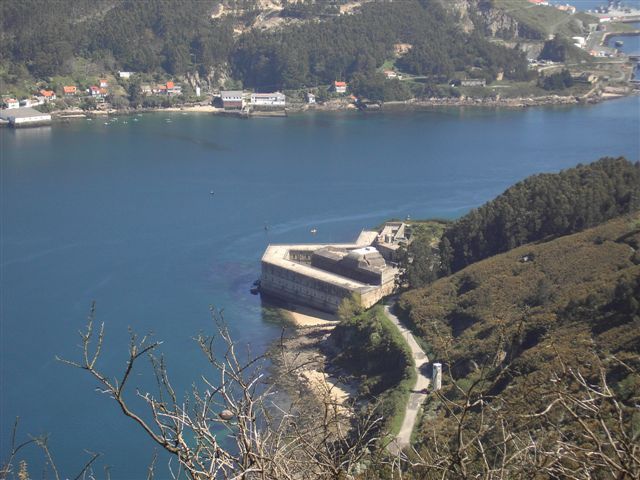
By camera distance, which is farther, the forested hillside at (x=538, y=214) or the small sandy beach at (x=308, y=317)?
the forested hillside at (x=538, y=214)

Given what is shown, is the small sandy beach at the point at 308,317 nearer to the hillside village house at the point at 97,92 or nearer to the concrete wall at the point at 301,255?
the concrete wall at the point at 301,255

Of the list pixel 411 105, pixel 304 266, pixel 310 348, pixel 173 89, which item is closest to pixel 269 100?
pixel 173 89

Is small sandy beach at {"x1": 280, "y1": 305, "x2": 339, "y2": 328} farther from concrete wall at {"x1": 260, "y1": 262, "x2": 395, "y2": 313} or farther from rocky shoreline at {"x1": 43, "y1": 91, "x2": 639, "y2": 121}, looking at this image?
rocky shoreline at {"x1": 43, "y1": 91, "x2": 639, "y2": 121}

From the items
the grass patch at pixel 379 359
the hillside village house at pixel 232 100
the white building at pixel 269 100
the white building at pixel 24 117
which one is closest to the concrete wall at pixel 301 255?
the grass patch at pixel 379 359

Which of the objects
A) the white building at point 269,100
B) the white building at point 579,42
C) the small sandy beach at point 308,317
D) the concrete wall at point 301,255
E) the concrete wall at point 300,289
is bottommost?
the small sandy beach at point 308,317

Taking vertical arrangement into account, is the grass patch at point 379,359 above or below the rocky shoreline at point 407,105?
below

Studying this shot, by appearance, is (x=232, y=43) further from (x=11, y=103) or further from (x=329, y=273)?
(x=329, y=273)
